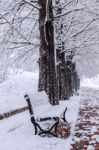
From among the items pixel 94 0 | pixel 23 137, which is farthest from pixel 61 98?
pixel 23 137

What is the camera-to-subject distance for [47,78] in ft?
47.3

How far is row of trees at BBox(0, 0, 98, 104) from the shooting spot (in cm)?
1438

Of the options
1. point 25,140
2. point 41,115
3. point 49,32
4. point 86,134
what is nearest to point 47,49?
point 49,32

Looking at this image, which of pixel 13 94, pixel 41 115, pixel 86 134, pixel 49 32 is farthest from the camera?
pixel 13 94

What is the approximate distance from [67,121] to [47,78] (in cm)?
200

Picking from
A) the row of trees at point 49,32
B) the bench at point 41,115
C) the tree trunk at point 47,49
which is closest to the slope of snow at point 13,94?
the row of trees at point 49,32

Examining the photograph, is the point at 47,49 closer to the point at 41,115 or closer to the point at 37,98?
the point at 37,98

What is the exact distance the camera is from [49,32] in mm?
14344

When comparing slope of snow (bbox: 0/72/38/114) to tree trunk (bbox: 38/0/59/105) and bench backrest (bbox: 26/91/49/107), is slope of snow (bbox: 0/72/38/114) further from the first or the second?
bench backrest (bbox: 26/91/49/107)

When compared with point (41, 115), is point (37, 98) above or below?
above

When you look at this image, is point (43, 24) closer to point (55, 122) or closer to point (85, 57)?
point (55, 122)

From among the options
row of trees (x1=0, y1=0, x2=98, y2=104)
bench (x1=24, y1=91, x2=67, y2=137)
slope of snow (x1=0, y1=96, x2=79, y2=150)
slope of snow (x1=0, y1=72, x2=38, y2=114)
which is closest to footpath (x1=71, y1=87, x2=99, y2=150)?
slope of snow (x1=0, y1=96, x2=79, y2=150)

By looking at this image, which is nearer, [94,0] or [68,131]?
[68,131]

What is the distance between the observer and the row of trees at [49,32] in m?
14.4
